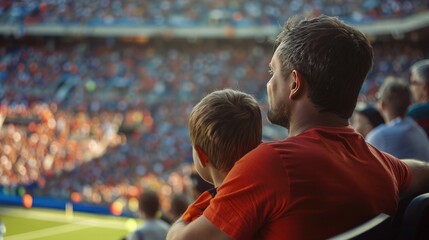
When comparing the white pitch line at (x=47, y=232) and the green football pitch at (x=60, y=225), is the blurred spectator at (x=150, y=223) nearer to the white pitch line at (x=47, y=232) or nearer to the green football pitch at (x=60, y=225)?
the green football pitch at (x=60, y=225)

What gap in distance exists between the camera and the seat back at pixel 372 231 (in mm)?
823

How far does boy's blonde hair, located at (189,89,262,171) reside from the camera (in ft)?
3.77

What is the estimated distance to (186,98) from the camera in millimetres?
15320

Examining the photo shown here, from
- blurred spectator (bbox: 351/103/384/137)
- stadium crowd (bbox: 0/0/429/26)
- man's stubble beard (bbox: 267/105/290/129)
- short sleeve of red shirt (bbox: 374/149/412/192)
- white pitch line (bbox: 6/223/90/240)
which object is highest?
man's stubble beard (bbox: 267/105/290/129)

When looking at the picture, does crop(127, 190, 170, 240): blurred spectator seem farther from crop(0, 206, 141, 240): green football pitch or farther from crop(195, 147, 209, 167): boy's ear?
crop(0, 206, 141, 240): green football pitch

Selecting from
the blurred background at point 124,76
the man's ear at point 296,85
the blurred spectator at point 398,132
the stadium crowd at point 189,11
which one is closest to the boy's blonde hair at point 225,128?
the man's ear at point 296,85

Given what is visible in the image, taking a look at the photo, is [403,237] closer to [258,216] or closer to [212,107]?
[258,216]

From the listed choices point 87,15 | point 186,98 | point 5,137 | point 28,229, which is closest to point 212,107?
point 28,229

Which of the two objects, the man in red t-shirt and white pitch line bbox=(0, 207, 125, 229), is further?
white pitch line bbox=(0, 207, 125, 229)

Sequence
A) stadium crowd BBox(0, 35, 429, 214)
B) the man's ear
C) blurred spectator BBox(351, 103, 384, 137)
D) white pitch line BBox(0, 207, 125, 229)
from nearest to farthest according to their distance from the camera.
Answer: the man's ear, blurred spectator BBox(351, 103, 384, 137), white pitch line BBox(0, 207, 125, 229), stadium crowd BBox(0, 35, 429, 214)

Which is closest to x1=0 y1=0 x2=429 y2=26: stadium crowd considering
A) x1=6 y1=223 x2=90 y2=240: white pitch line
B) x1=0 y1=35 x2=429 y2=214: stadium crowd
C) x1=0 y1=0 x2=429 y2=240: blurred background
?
x1=0 y1=0 x2=429 y2=240: blurred background

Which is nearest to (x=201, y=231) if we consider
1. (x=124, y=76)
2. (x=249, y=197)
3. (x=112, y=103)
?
(x=249, y=197)

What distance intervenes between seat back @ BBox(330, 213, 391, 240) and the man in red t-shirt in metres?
0.10

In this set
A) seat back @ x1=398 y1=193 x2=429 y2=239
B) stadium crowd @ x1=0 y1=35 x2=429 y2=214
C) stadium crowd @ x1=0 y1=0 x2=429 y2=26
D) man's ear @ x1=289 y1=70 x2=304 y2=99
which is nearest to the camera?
seat back @ x1=398 y1=193 x2=429 y2=239
